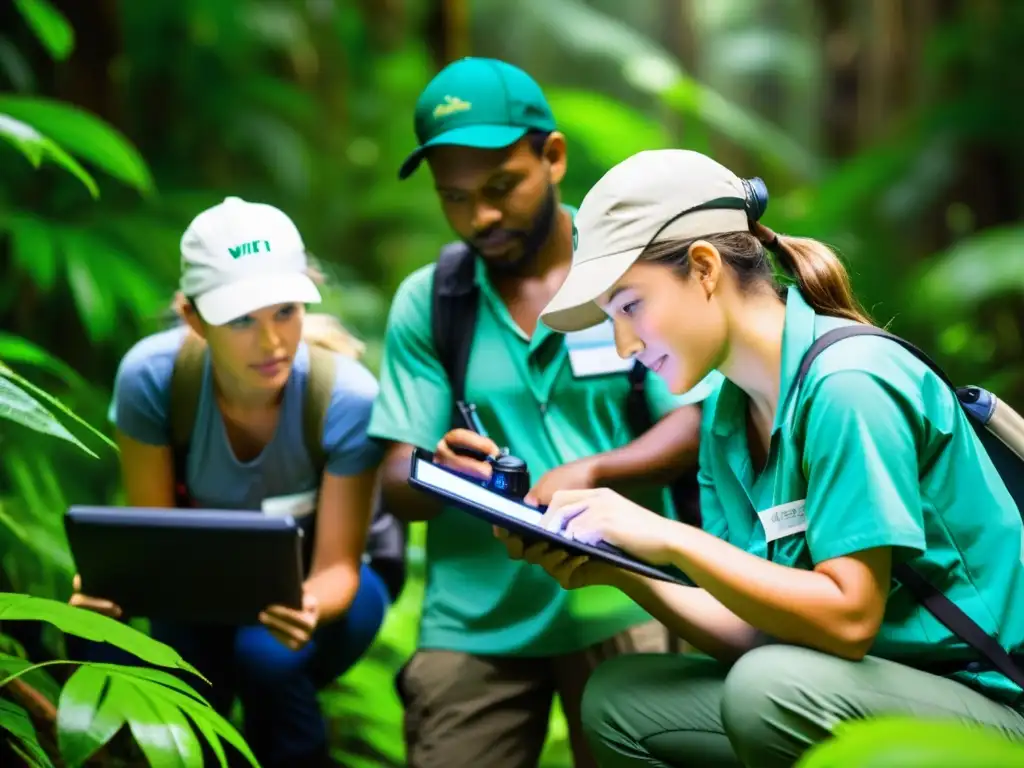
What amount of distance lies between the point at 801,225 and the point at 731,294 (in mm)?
3765

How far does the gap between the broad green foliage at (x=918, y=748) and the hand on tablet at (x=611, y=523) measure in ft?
2.91

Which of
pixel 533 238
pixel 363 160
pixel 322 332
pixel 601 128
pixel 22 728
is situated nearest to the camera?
pixel 22 728

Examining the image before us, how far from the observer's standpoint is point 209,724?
1771mm

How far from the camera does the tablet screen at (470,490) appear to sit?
2.02m

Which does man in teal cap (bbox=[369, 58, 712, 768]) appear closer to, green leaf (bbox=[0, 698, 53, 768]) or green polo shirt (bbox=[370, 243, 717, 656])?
green polo shirt (bbox=[370, 243, 717, 656])

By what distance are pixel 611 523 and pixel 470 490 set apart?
259mm

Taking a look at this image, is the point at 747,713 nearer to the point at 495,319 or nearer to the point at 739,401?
the point at 739,401

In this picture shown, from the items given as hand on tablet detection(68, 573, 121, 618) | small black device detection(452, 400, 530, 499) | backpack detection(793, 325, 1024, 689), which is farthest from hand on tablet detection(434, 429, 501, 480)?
hand on tablet detection(68, 573, 121, 618)

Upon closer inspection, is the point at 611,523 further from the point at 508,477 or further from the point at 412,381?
the point at 412,381

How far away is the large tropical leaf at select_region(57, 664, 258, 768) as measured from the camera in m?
1.72

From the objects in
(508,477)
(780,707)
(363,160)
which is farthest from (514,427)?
(363,160)

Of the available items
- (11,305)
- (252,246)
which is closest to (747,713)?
(252,246)

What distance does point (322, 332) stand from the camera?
2795mm

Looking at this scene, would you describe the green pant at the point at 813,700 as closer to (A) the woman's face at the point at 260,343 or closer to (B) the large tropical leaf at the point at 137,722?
(B) the large tropical leaf at the point at 137,722
